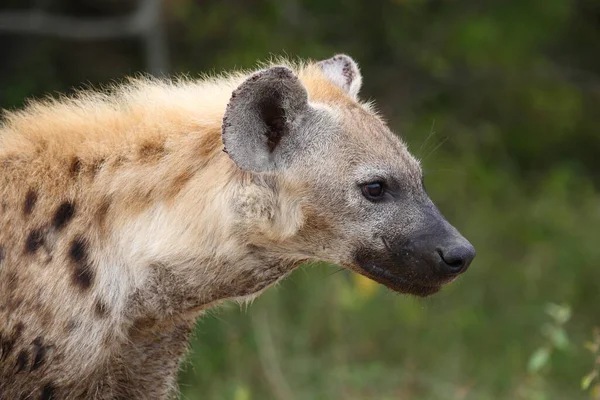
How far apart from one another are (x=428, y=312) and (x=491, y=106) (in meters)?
2.89

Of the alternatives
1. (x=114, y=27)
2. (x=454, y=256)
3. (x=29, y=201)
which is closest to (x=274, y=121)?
(x=454, y=256)

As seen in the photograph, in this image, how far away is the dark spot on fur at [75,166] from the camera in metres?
3.51

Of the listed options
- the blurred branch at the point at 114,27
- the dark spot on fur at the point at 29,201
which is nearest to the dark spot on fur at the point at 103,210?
the dark spot on fur at the point at 29,201

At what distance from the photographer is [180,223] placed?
3447 millimetres

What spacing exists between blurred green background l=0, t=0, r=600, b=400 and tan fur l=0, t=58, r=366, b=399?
3.21 ft

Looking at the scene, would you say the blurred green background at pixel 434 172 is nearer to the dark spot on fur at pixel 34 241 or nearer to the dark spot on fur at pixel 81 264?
the dark spot on fur at pixel 81 264

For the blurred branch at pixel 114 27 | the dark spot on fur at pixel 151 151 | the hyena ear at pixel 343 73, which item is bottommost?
the blurred branch at pixel 114 27

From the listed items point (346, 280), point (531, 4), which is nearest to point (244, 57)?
point (346, 280)

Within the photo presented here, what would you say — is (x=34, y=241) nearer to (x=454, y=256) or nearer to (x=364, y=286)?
(x=454, y=256)

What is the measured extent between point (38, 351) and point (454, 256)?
53.2 inches

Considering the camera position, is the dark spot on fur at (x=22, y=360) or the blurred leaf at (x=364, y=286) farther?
the blurred leaf at (x=364, y=286)

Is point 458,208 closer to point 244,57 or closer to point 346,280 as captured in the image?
point 346,280

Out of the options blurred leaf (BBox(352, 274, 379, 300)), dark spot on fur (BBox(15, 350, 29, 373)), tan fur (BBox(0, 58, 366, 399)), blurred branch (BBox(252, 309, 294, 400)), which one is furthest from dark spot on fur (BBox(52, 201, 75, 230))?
blurred leaf (BBox(352, 274, 379, 300))

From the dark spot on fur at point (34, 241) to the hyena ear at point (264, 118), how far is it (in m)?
0.67
